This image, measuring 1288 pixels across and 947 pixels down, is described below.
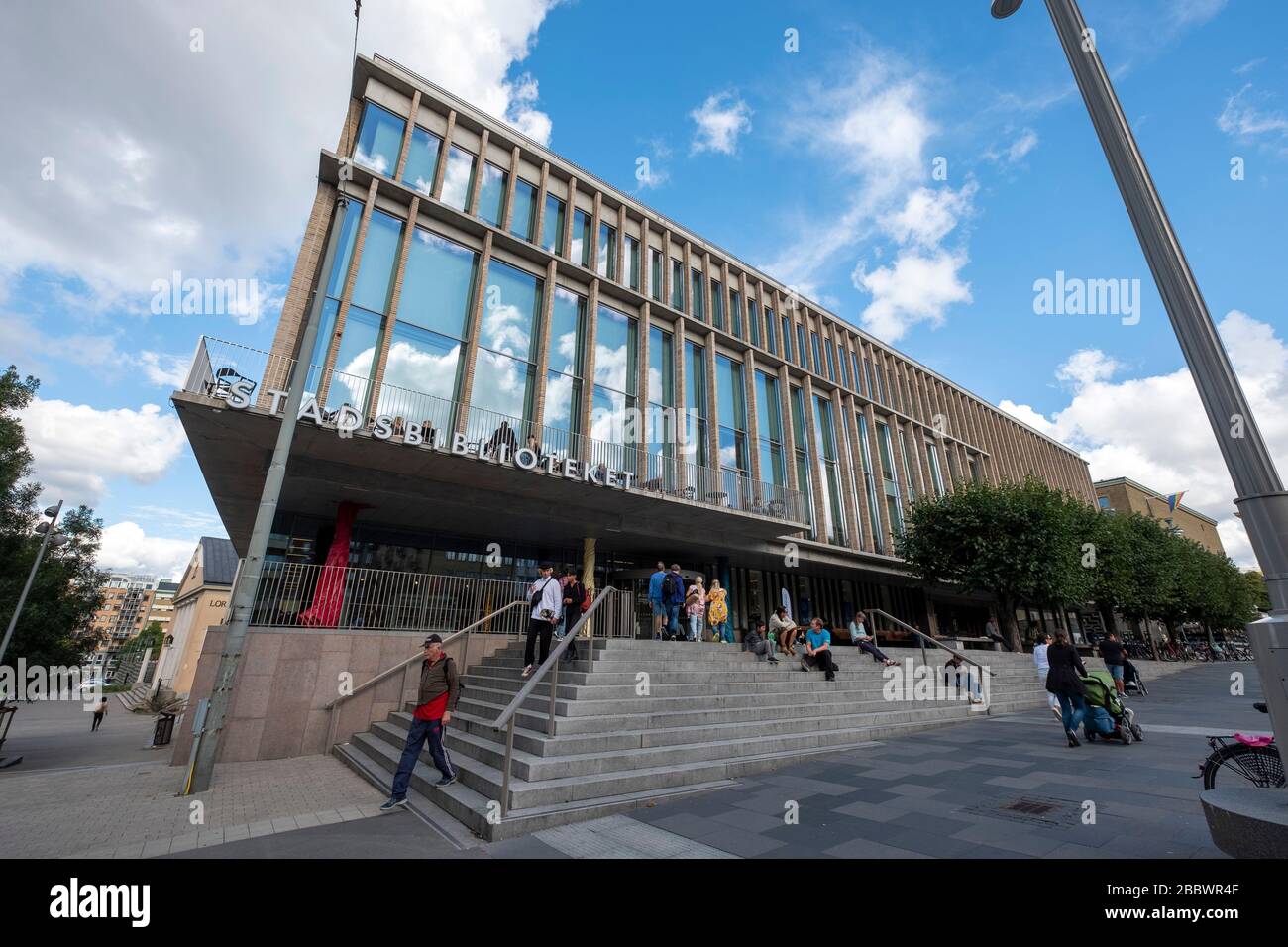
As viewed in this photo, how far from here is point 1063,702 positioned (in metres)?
8.26

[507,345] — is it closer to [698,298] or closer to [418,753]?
[698,298]

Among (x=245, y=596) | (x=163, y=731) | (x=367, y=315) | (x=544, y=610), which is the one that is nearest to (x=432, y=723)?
(x=544, y=610)

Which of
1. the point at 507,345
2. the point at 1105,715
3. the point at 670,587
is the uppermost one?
the point at 507,345

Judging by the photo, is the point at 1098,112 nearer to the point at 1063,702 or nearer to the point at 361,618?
the point at 1063,702

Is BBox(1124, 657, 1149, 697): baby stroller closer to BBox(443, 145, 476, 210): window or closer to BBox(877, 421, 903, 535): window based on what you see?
BBox(877, 421, 903, 535): window

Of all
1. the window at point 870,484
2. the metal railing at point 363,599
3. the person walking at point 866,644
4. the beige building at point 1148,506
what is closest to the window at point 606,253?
the metal railing at point 363,599

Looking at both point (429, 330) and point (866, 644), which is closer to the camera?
point (866, 644)

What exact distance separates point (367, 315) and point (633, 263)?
34.6 ft

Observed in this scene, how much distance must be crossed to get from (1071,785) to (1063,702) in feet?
10.7

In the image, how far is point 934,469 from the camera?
3152 cm

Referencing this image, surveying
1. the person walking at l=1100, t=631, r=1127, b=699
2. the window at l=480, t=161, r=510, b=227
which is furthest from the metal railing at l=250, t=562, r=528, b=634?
the person walking at l=1100, t=631, r=1127, b=699

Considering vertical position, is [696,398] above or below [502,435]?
above

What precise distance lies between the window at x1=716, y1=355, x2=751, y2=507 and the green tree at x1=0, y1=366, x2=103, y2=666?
69.4 feet

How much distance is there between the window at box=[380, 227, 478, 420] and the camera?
1364 cm
